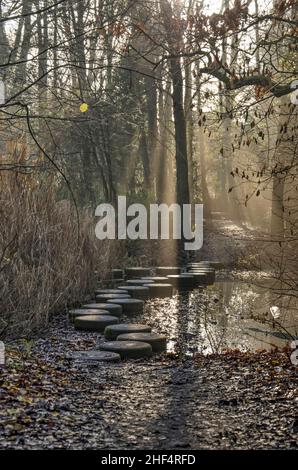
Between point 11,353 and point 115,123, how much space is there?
57.1ft

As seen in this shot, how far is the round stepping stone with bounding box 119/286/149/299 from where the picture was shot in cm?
1274

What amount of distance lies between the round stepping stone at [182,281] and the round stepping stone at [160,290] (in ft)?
3.26

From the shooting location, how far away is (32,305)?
9094 mm

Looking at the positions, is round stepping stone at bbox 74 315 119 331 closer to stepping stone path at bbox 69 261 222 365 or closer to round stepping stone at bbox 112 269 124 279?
stepping stone path at bbox 69 261 222 365

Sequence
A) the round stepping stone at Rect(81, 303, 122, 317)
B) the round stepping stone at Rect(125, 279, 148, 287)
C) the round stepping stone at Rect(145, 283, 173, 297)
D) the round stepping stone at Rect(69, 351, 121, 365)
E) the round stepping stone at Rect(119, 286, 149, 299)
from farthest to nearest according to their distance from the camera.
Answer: the round stepping stone at Rect(125, 279, 148, 287) < the round stepping stone at Rect(145, 283, 173, 297) < the round stepping stone at Rect(119, 286, 149, 299) < the round stepping stone at Rect(81, 303, 122, 317) < the round stepping stone at Rect(69, 351, 121, 365)

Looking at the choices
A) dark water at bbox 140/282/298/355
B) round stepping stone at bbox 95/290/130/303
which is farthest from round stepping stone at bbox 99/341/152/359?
round stepping stone at bbox 95/290/130/303

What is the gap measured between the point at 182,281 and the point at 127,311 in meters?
3.49

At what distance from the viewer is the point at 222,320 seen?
1077 centimetres

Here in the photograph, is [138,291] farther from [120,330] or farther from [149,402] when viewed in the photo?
[149,402]

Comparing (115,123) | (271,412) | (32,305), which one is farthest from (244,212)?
(271,412)

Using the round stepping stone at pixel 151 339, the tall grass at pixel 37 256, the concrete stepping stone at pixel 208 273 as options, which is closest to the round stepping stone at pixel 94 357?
the round stepping stone at pixel 151 339

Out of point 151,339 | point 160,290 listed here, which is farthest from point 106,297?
point 151,339

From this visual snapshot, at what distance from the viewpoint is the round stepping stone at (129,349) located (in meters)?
7.79

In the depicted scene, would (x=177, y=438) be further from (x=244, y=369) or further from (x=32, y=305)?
(x=32, y=305)
